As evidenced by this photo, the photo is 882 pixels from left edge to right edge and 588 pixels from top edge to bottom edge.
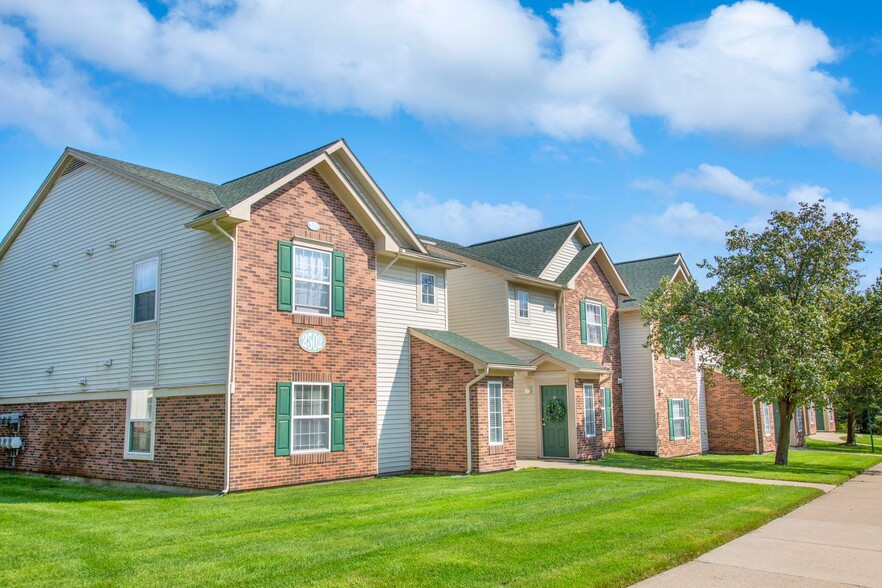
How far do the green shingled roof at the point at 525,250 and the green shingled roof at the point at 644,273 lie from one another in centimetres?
412

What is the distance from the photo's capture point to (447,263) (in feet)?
63.6

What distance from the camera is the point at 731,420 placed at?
29.2 metres

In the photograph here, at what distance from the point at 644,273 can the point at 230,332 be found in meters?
20.8

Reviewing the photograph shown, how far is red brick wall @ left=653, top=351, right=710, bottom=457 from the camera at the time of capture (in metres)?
25.8

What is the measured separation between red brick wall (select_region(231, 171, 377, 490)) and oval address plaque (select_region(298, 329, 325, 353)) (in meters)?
0.12

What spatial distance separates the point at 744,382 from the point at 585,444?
4996 mm

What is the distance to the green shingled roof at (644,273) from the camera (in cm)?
2811

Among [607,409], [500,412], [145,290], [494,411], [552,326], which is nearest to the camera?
[145,290]

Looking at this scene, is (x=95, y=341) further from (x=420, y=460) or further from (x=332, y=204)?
(x=420, y=460)

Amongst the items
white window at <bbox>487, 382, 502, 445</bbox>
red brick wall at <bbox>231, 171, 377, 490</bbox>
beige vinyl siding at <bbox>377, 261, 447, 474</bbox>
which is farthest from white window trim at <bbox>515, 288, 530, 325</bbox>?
red brick wall at <bbox>231, 171, 377, 490</bbox>

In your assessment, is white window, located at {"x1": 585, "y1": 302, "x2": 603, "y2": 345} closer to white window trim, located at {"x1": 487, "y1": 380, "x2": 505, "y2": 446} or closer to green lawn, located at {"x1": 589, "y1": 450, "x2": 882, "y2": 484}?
green lawn, located at {"x1": 589, "y1": 450, "x2": 882, "y2": 484}

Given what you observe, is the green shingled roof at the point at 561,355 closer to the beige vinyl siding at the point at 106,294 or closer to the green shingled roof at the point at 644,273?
the green shingled roof at the point at 644,273

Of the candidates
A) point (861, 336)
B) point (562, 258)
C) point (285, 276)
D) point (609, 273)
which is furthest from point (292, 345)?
point (861, 336)

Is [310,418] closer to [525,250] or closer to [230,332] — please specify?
[230,332]
